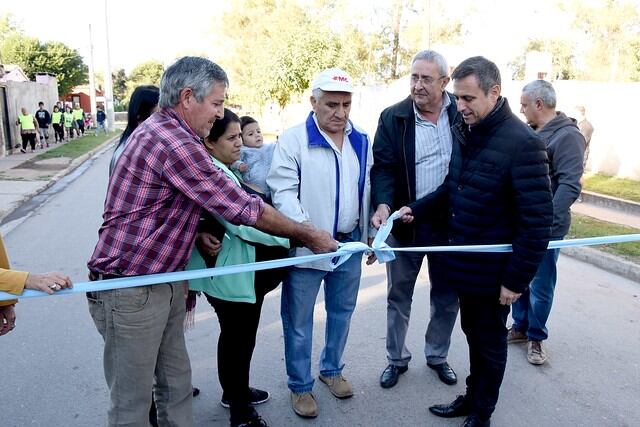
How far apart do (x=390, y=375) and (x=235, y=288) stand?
4.68ft

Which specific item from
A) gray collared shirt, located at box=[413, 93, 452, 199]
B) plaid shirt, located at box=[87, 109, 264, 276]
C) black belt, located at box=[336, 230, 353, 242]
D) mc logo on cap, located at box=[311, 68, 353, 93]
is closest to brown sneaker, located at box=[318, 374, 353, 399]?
black belt, located at box=[336, 230, 353, 242]

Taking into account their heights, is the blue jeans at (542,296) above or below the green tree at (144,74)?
below

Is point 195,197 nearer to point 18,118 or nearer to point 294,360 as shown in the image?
point 294,360

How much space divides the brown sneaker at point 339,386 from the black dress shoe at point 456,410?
1.82 feet

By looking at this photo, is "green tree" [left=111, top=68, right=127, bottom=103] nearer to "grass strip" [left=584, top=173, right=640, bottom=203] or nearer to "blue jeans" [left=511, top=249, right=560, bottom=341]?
"grass strip" [left=584, top=173, right=640, bottom=203]

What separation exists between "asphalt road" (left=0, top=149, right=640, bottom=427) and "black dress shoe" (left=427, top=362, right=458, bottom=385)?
1.9 inches

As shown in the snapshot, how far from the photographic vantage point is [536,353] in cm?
395

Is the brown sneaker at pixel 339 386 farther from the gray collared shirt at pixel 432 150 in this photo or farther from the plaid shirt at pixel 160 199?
the plaid shirt at pixel 160 199

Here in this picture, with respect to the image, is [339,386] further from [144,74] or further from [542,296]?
[144,74]

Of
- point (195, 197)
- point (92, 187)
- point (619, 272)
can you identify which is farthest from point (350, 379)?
point (92, 187)

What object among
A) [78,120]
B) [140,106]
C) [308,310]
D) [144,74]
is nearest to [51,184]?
[140,106]

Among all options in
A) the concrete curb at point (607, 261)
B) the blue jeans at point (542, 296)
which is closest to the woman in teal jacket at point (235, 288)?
the blue jeans at point (542, 296)

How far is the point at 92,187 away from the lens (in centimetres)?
1236

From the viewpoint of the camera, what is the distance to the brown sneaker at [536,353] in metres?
3.91
